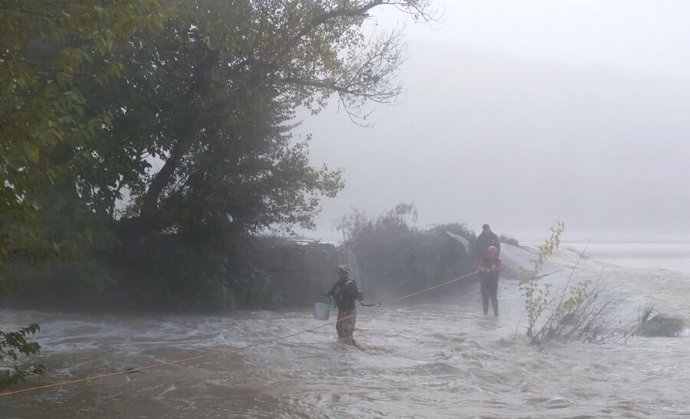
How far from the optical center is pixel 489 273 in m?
22.1

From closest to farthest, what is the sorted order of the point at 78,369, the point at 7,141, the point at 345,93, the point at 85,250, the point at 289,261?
1. the point at 7,141
2. the point at 78,369
3. the point at 85,250
4. the point at 345,93
5. the point at 289,261

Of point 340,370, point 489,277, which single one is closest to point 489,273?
point 489,277

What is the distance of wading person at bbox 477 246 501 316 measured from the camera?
2200 cm

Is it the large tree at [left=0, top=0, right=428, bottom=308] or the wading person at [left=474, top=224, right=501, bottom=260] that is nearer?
the large tree at [left=0, top=0, right=428, bottom=308]

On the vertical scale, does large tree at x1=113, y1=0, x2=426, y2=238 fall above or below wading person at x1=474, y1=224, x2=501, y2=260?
above

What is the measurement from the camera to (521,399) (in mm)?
11891

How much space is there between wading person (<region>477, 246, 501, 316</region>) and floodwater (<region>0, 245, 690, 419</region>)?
2.17 ft

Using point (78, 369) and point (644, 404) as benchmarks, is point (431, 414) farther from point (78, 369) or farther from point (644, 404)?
point (78, 369)

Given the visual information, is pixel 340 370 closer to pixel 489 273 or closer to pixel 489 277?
pixel 489 273

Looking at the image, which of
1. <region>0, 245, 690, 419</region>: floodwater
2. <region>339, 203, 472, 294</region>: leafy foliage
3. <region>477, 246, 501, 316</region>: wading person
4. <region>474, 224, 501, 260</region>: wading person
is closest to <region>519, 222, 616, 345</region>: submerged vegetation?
<region>0, 245, 690, 419</region>: floodwater

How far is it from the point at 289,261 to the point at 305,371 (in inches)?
428

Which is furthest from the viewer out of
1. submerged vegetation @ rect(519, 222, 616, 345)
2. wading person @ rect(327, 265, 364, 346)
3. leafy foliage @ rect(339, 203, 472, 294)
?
leafy foliage @ rect(339, 203, 472, 294)

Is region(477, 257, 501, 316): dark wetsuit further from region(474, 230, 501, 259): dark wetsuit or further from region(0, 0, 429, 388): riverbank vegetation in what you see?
Answer: region(0, 0, 429, 388): riverbank vegetation

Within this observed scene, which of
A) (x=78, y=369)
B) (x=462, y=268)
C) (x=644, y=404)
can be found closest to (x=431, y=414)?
(x=644, y=404)
